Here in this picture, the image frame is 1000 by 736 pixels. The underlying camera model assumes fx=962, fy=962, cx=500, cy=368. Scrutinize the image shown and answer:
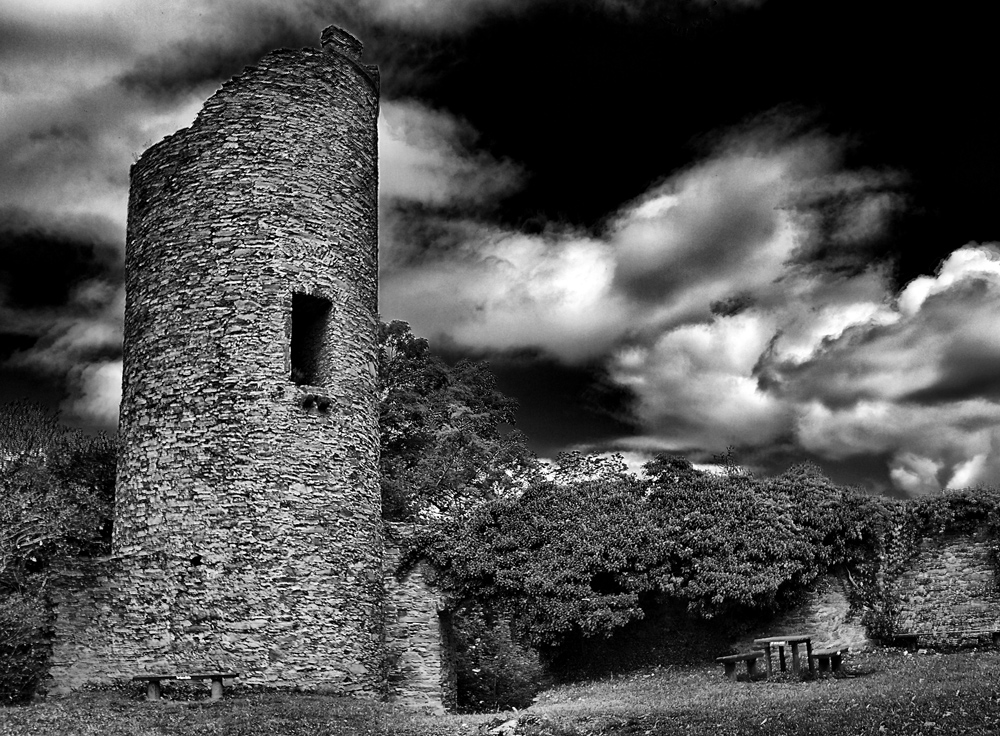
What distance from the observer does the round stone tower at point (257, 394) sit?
15.4m

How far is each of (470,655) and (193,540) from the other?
6.40m

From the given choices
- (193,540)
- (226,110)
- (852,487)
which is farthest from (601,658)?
(226,110)

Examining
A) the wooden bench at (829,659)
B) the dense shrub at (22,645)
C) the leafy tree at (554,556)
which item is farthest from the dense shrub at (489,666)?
the dense shrub at (22,645)

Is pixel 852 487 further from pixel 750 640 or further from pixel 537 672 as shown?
pixel 537 672

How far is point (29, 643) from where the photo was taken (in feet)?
50.0

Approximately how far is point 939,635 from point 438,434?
13908mm

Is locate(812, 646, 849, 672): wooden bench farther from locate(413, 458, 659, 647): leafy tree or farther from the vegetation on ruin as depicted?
the vegetation on ruin

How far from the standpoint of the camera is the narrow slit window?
16922 millimetres

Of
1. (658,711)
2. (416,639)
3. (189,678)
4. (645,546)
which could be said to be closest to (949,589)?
(645,546)

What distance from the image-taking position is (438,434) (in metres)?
26.2

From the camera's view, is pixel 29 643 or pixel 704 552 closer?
pixel 29 643

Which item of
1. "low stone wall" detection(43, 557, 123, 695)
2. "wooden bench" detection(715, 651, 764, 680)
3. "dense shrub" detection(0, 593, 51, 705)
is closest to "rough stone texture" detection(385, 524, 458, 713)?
"low stone wall" detection(43, 557, 123, 695)

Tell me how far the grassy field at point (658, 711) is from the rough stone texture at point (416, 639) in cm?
172

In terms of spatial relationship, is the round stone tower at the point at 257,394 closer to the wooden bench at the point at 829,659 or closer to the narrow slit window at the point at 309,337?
the narrow slit window at the point at 309,337
